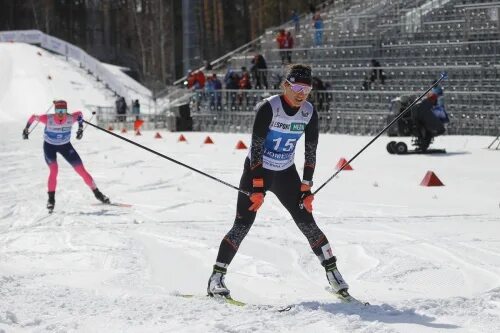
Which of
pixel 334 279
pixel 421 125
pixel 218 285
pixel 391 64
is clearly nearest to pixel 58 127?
pixel 218 285

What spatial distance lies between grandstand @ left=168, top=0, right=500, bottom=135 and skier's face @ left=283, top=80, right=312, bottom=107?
17368mm

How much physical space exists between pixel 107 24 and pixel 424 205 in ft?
222

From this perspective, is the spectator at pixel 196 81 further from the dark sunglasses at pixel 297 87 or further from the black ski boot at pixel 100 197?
the dark sunglasses at pixel 297 87

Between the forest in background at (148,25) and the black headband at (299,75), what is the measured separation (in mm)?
42983

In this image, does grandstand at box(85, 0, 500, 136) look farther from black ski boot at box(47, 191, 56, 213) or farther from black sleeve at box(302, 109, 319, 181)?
black sleeve at box(302, 109, 319, 181)

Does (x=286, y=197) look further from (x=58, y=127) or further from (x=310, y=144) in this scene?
(x=58, y=127)

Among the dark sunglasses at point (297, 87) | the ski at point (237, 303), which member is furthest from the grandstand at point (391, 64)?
the ski at point (237, 303)

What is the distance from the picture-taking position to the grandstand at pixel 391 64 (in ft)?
78.3

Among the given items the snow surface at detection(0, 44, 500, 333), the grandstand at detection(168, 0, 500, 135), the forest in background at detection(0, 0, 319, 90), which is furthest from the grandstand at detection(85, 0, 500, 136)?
the forest in background at detection(0, 0, 319, 90)

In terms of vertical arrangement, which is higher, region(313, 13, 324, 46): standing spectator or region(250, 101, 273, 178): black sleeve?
region(313, 13, 324, 46): standing spectator

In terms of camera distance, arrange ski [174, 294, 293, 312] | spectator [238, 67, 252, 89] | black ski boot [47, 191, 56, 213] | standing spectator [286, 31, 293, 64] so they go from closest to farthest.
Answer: ski [174, 294, 293, 312] < black ski boot [47, 191, 56, 213] < spectator [238, 67, 252, 89] < standing spectator [286, 31, 293, 64]

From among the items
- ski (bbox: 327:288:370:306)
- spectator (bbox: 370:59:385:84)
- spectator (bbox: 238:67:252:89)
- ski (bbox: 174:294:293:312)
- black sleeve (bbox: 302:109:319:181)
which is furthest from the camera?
spectator (bbox: 238:67:252:89)

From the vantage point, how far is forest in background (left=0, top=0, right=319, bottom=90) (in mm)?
61031

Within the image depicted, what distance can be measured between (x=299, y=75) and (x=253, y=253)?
289 cm
